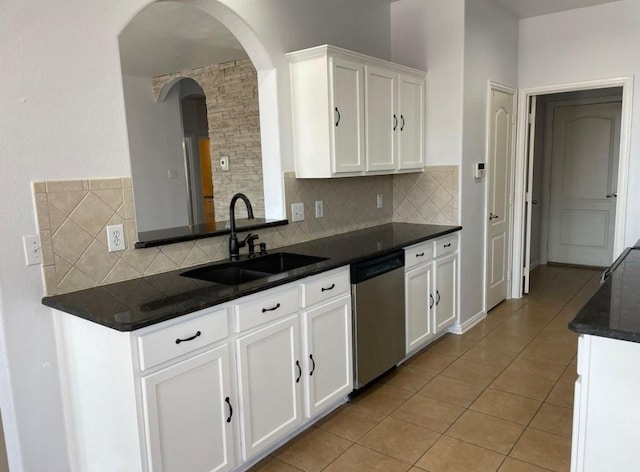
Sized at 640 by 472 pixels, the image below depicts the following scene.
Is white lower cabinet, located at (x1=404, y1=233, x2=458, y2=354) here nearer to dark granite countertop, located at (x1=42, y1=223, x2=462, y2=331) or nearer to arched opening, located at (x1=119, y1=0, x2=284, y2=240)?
dark granite countertop, located at (x1=42, y1=223, x2=462, y2=331)

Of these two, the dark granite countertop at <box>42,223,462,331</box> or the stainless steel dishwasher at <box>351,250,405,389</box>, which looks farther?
the stainless steel dishwasher at <box>351,250,405,389</box>

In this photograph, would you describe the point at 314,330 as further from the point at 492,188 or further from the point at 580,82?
the point at 580,82

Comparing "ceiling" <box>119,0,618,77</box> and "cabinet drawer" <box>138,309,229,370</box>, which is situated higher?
"ceiling" <box>119,0,618,77</box>

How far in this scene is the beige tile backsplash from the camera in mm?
2078

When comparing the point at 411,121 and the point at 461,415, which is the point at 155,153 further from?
the point at 461,415

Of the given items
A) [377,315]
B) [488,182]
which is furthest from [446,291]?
[488,182]

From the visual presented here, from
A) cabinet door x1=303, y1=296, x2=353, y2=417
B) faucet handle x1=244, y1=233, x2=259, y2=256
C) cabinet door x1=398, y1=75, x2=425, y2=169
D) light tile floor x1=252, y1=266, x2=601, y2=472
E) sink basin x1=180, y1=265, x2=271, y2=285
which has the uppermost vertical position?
cabinet door x1=398, y1=75, x2=425, y2=169

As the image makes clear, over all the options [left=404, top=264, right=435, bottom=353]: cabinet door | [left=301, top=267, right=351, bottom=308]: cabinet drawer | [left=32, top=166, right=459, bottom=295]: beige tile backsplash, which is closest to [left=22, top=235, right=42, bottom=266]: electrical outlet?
[left=32, top=166, right=459, bottom=295]: beige tile backsplash

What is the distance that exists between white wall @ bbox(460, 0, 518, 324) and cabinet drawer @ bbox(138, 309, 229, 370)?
102 inches

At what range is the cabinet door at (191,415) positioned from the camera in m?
1.84

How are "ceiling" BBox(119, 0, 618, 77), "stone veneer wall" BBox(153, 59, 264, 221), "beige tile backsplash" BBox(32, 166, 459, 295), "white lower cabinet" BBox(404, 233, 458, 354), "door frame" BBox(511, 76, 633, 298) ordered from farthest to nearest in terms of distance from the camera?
"stone veneer wall" BBox(153, 59, 264, 221)
"door frame" BBox(511, 76, 633, 298)
"ceiling" BBox(119, 0, 618, 77)
"white lower cabinet" BBox(404, 233, 458, 354)
"beige tile backsplash" BBox(32, 166, 459, 295)

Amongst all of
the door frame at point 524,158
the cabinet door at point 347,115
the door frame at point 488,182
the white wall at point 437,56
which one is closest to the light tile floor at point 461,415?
the door frame at point 488,182

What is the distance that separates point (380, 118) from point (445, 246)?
3.70 ft

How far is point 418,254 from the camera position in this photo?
3461 mm
